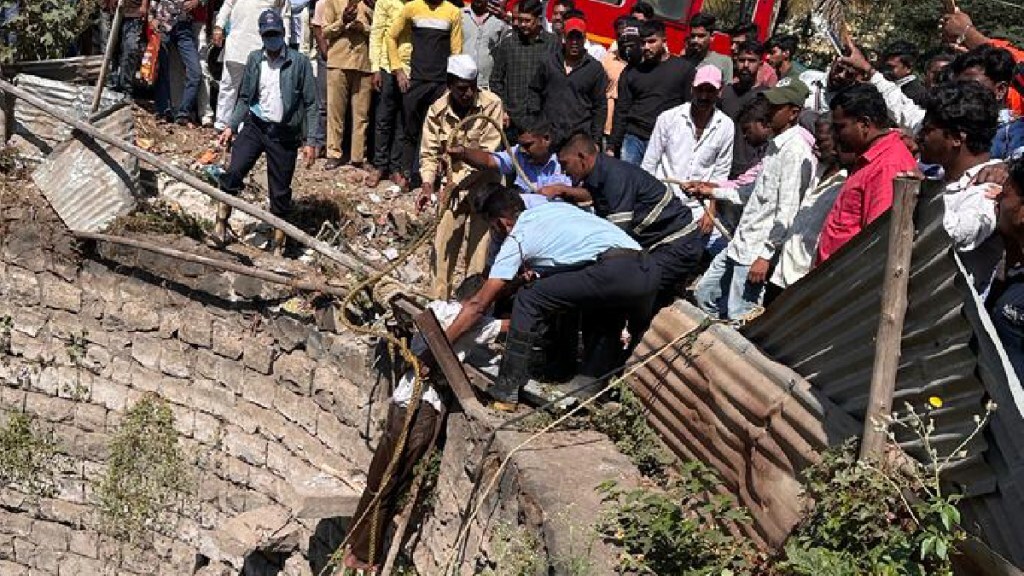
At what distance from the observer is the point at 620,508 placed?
192 inches

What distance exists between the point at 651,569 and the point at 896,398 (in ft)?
3.67

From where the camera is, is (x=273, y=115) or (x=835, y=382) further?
Answer: (x=273, y=115)

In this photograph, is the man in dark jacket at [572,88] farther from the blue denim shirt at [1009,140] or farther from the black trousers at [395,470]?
the blue denim shirt at [1009,140]

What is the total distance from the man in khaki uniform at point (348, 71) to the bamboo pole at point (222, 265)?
7.02ft

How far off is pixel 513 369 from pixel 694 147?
2.20 m

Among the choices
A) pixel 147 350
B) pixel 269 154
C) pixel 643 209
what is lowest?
pixel 147 350

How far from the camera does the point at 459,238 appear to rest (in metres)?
7.13

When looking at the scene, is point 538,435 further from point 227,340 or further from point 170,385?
point 170,385

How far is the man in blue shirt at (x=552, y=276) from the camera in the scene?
5.80 m

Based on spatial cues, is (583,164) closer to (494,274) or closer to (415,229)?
(494,274)

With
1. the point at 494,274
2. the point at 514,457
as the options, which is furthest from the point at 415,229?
the point at 514,457

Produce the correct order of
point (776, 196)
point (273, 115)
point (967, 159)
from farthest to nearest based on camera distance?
point (273, 115) → point (776, 196) → point (967, 159)

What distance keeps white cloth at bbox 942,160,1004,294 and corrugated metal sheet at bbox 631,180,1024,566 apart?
337 millimetres

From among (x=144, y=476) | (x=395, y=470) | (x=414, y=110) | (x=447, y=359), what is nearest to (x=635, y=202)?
(x=447, y=359)
